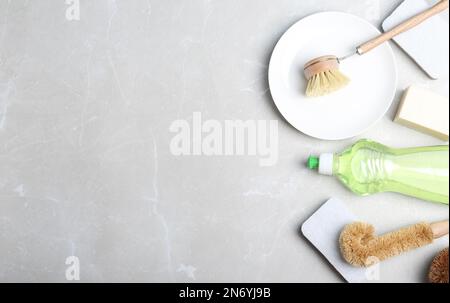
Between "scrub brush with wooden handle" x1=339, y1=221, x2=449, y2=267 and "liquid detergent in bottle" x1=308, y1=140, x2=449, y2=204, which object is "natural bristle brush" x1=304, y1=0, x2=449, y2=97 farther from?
"scrub brush with wooden handle" x1=339, y1=221, x2=449, y2=267

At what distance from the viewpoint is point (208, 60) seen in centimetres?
86

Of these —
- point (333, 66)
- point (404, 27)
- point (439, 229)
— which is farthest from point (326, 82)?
point (439, 229)

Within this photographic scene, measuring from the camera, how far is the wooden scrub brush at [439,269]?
0.77 metres

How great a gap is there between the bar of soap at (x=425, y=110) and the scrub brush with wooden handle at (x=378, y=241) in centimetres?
14

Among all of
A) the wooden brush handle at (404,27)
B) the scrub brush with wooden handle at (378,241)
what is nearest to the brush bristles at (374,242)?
the scrub brush with wooden handle at (378,241)

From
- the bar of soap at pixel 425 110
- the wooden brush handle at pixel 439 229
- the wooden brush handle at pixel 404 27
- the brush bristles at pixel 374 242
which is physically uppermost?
the wooden brush handle at pixel 404 27

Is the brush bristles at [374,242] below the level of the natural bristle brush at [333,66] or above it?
below

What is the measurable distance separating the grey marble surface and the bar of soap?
3 centimetres

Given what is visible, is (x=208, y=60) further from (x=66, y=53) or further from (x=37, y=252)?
(x=37, y=252)

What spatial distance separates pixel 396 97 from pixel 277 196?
22 cm

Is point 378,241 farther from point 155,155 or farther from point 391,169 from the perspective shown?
point 155,155

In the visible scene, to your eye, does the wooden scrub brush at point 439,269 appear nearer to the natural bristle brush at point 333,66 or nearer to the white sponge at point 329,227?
the white sponge at point 329,227

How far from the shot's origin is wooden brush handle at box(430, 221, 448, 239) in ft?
2.58

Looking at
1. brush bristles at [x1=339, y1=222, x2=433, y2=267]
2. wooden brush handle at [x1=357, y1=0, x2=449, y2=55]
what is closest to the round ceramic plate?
wooden brush handle at [x1=357, y1=0, x2=449, y2=55]
